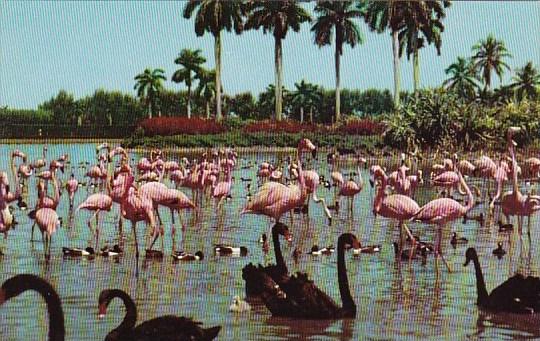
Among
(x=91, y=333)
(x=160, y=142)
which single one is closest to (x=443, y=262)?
(x=91, y=333)

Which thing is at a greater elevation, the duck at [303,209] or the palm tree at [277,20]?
the palm tree at [277,20]

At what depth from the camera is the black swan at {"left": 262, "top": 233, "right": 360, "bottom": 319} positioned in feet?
21.0

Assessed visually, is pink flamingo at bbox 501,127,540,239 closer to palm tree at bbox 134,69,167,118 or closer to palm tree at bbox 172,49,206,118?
palm tree at bbox 134,69,167,118

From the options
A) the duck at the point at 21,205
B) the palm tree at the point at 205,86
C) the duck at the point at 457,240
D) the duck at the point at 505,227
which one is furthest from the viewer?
the palm tree at the point at 205,86

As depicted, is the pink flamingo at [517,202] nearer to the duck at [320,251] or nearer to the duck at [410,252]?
the duck at [410,252]

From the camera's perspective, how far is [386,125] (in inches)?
969

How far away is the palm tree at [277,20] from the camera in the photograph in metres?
15.0

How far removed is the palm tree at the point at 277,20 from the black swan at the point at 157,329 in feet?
28.4

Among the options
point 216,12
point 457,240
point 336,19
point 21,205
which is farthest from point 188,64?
point 457,240

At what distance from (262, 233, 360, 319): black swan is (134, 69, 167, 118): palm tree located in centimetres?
882

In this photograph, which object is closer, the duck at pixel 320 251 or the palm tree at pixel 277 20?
the duck at pixel 320 251

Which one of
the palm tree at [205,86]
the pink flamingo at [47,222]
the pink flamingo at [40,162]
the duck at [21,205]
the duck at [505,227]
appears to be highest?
the palm tree at [205,86]

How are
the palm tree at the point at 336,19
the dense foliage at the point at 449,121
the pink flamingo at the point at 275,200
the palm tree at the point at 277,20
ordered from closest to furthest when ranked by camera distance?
the pink flamingo at the point at 275,200 → the palm tree at the point at 277,20 → the dense foliage at the point at 449,121 → the palm tree at the point at 336,19


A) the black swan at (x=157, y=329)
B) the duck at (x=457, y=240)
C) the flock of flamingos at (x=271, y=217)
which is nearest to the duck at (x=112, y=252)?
the flock of flamingos at (x=271, y=217)
